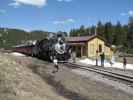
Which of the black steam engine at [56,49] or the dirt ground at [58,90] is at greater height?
the black steam engine at [56,49]

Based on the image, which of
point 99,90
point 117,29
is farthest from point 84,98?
point 117,29

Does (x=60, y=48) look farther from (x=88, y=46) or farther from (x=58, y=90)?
(x=88, y=46)

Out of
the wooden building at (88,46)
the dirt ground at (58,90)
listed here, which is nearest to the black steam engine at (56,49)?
the dirt ground at (58,90)

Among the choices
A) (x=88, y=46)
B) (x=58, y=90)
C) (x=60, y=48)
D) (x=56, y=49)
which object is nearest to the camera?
(x=58, y=90)

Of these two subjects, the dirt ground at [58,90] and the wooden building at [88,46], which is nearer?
the dirt ground at [58,90]

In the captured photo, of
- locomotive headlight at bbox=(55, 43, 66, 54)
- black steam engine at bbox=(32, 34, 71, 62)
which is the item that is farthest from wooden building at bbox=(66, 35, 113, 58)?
locomotive headlight at bbox=(55, 43, 66, 54)

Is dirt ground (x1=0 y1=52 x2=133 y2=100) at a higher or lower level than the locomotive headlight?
lower

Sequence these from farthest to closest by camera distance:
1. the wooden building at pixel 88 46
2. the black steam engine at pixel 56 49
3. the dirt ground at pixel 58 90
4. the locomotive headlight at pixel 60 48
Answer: the wooden building at pixel 88 46 < the locomotive headlight at pixel 60 48 < the black steam engine at pixel 56 49 < the dirt ground at pixel 58 90

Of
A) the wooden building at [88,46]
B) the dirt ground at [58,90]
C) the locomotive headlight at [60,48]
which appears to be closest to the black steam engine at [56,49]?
the locomotive headlight at [60,48]

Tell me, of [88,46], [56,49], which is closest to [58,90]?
[56,49]

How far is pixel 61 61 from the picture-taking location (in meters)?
36.0

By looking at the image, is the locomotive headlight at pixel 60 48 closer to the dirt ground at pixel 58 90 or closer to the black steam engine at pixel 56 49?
the black steam engine at pixel 56 49

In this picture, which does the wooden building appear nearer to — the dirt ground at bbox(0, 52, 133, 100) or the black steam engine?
the black steam engine

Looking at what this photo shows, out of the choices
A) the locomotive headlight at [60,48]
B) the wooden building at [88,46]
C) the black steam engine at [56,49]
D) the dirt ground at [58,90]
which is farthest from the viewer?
the wooden building at [88,46]
